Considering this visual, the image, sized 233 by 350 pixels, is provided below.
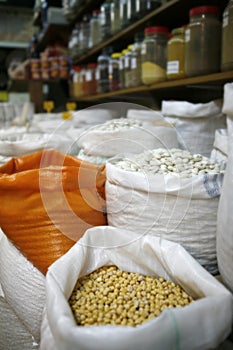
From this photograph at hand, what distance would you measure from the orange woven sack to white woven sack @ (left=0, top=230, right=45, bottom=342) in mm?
22

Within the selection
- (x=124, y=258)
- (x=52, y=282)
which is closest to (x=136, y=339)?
(x=52, y=282)

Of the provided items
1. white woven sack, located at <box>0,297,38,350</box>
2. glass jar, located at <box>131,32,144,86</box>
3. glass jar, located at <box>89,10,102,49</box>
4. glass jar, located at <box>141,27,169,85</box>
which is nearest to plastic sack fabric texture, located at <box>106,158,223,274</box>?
white woven sack, located at <box>0,297,38,350</box>

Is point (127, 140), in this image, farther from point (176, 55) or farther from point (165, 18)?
point (165, 18)

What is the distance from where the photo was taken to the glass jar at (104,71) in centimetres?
224

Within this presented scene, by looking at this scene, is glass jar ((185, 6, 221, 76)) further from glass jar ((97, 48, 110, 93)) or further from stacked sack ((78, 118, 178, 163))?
glass jar ((97, 48, 110, 93))

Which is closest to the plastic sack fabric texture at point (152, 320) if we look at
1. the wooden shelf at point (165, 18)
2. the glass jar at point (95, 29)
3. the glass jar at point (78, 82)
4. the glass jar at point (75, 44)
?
the wooden shelf at point (165, 18)

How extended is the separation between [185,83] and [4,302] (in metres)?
0.94

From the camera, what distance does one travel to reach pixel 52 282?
0.69 m

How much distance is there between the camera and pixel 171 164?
89cm

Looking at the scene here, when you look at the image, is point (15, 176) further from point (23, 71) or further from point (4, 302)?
point (23, 71)

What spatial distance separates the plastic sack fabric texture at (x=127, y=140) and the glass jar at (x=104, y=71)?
3.51ft

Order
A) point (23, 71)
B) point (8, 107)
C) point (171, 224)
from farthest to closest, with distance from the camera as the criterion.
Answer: point (23, 71)
point (8, 107)
point (171, 224)

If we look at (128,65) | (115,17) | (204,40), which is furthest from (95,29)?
(204,40)

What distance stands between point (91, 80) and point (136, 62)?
3.05ft
